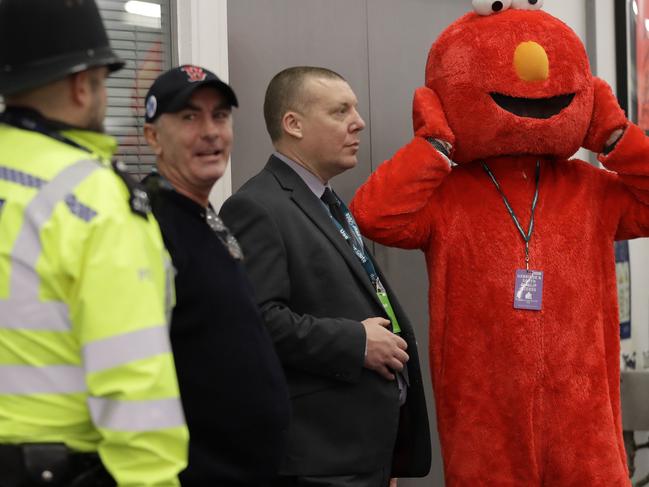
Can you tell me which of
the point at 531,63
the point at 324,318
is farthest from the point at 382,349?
the point at 531,63

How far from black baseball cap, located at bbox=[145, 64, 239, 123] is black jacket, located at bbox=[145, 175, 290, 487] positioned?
0.16 meters

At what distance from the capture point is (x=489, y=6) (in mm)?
3160

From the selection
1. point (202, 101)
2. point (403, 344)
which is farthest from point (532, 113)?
point (202, 101)

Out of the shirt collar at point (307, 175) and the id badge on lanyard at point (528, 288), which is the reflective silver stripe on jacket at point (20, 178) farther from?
the id badge on lanyard at point (528, 288)

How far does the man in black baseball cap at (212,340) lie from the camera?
1868 millimetres

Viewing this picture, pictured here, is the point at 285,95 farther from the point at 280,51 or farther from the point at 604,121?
the point at 604,121

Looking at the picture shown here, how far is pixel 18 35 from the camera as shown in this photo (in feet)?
5.48

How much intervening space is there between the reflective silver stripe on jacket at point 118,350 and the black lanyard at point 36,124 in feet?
1.06

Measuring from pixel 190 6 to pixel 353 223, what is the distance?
81 cm

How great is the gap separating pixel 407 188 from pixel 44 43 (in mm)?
1538

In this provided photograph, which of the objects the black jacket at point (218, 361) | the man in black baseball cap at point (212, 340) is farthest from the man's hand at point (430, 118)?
the black jacket at point (218, 361)

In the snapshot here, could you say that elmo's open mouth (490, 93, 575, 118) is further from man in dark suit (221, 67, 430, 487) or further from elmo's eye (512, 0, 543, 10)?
man in dark suit (221, 67, 430, 487)

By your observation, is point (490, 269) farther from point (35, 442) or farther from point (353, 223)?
point (35, 442)

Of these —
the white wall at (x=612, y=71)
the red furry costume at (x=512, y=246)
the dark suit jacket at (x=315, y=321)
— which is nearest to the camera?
the dark suit jacket at (x=315, y=321)
